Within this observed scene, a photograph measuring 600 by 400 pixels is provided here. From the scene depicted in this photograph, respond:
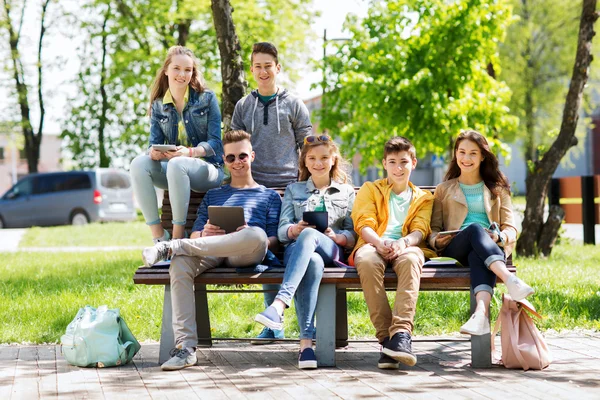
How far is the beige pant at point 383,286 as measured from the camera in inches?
207

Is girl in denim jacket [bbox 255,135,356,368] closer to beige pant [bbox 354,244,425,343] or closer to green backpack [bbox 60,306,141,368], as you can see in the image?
beige pant [bbox 354,244,425,343]

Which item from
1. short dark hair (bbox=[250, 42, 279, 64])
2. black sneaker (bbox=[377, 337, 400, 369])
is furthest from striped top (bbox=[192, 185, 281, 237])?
black sneaker (bbox=[377, 337, 400, 369])

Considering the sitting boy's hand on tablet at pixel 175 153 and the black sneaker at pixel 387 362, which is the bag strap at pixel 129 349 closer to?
the sitting boy's hand on tablet at pixel 175 153

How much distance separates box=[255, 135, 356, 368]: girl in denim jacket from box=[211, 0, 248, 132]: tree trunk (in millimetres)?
3760

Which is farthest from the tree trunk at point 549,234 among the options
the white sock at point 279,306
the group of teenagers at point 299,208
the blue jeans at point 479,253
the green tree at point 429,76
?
the white sock at point 279,306

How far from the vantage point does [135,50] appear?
2931 cm

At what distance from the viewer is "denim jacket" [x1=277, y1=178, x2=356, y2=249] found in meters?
5.88

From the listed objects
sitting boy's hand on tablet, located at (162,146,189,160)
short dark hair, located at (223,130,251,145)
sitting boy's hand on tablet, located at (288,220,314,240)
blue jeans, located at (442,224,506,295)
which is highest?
short dark hair, located at (223,130,251,145)

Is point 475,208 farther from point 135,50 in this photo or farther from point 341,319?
point 135,50

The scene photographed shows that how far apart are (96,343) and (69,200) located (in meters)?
22.9

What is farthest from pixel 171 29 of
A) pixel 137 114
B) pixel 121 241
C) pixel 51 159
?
pixel 51 159

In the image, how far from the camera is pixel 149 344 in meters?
6.55

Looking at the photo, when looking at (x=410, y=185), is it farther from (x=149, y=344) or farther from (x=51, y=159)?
(x=51, y=159)

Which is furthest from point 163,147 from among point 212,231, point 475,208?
point 475,208
